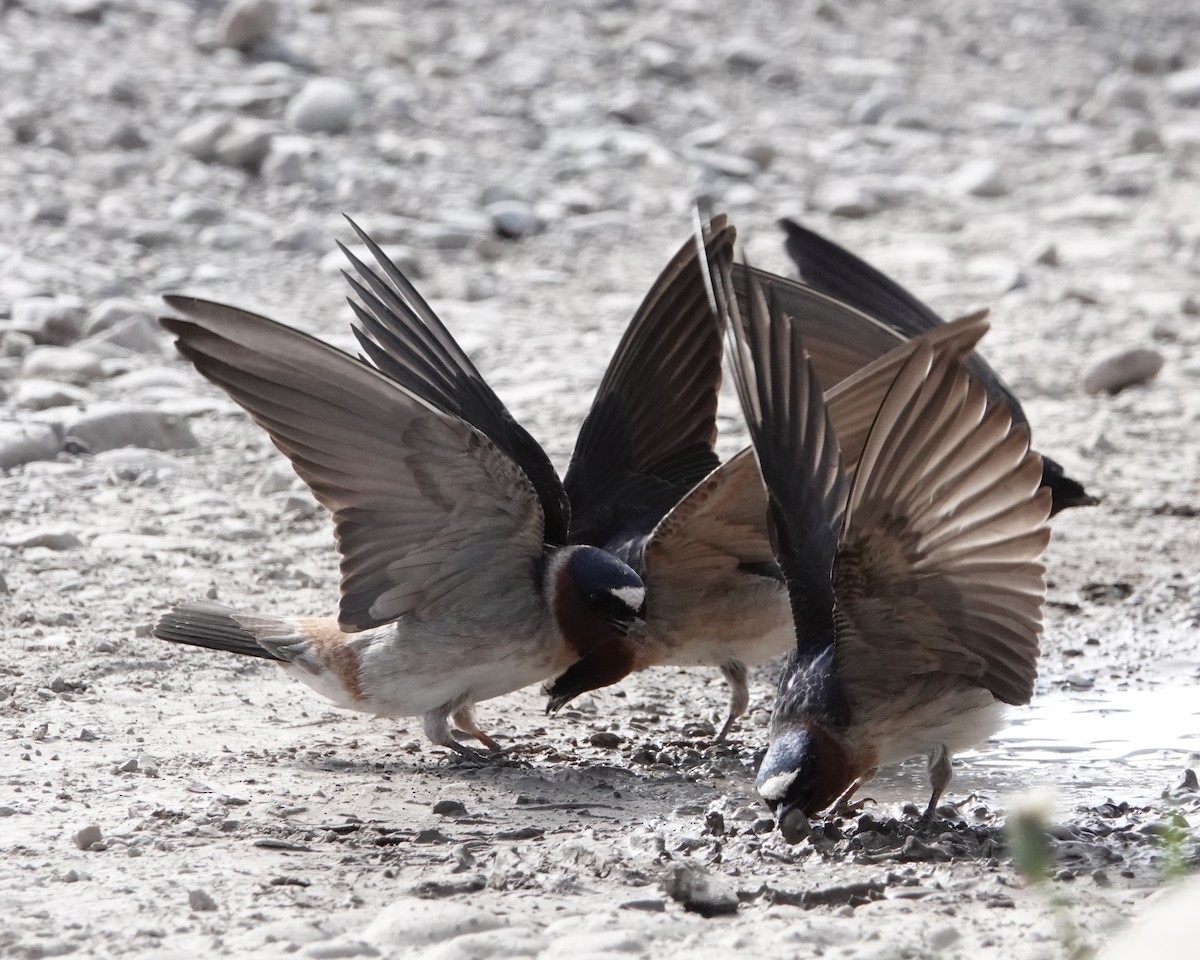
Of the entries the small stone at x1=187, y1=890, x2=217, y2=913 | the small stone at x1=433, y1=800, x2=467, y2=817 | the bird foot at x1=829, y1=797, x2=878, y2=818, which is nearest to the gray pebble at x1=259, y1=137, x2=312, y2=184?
the small stone at x1=433, y1=800, x2=467, y2=817

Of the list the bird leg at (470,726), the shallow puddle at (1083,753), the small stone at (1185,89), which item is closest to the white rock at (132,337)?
the bird leg at (470,726)

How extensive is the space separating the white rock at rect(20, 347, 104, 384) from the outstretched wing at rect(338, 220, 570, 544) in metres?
2.86

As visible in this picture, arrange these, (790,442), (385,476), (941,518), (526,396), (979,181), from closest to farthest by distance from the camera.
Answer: (941,518) → (790,442) → (385,476) → (526,396) → (979,181)

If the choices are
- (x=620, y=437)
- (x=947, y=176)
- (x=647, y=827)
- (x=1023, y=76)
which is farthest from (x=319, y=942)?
(x=1023, y=76)

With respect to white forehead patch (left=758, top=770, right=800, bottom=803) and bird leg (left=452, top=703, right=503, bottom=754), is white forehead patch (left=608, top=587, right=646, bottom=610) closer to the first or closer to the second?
bird leg (left=452, top=703, right=503, bottom=754)

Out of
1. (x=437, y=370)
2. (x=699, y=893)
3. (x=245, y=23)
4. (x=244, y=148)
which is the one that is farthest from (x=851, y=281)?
(x=245, y=23)

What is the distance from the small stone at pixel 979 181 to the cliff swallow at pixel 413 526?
7.92 m

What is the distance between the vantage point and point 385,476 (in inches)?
211

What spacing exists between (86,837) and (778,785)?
167 cm

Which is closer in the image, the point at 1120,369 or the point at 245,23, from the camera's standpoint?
the point at 1120,369

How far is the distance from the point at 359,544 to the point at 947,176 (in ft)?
30.2

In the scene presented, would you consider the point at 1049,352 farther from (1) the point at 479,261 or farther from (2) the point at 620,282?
(1) the point at 479,261

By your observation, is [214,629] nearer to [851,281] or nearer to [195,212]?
[851,281]

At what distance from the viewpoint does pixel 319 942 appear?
3.76 meters
